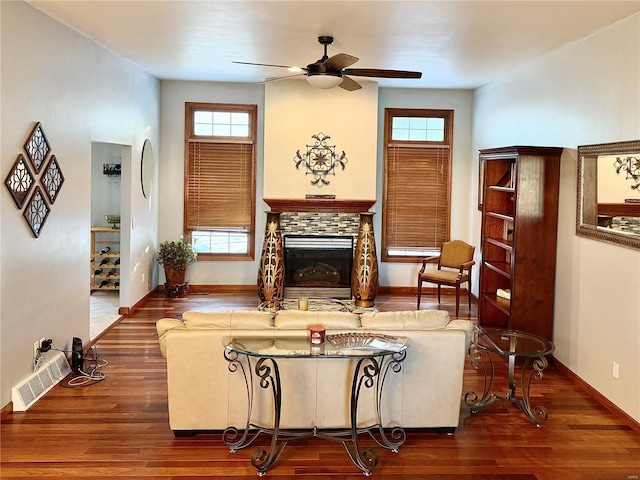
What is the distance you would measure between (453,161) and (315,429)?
5.81 metres

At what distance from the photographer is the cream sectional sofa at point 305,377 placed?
3885 millimetres

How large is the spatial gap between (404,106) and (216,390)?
5.93 meters

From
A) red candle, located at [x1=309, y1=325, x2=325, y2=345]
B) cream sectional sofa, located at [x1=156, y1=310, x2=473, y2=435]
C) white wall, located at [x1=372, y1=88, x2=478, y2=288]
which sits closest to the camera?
red candle, located at [x1=309, y1=325, x2=325, y2=345]

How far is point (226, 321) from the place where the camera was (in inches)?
155

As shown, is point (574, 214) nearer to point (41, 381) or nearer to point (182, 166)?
point (41, 381)

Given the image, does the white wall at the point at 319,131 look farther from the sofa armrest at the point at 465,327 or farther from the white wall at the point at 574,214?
the sofa armrest at the point at 465,327

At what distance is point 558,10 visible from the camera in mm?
4414

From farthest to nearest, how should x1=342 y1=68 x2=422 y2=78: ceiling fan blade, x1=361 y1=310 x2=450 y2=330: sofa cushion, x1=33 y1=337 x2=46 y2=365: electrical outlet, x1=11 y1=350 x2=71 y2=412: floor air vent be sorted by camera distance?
1. x1=342 y1=68 x2=422 y2=78: ceiling fan blade
2. x1=33 y1=337 x2=46 y2=365: electrical outlet
3. x1=11 y1=350 x2=71 y2=412: floor air vent
4. x1=361 y1=310 x2=450 y2=330: sofa cushion

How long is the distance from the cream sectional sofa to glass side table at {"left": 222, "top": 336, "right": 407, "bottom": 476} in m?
0.06

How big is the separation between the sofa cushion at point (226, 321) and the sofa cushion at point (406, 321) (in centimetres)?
65

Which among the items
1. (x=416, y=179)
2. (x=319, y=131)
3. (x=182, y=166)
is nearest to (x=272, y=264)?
(x=319, y=131)

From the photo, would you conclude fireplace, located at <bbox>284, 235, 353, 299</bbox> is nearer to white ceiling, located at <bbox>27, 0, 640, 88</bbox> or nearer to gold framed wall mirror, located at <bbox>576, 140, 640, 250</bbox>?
white ceiling, located at <bbox>27, 0, 640, 88</bbox>

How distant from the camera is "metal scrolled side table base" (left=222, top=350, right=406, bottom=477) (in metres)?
3.64

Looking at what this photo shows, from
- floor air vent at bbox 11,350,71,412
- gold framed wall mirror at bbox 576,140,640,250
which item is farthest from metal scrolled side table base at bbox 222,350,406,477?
gold framed wall mirror at bbox 576,140,640,250
